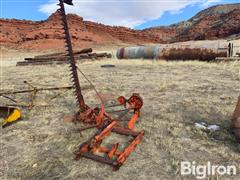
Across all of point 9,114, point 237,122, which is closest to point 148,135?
point 237,122

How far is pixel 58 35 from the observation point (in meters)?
42.7

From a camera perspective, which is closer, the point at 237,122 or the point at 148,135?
the point at 237,122

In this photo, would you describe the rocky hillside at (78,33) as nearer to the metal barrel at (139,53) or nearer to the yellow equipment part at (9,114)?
the metal barrel at (139,53)

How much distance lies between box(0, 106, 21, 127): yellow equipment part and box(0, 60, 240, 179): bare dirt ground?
0.13 metres

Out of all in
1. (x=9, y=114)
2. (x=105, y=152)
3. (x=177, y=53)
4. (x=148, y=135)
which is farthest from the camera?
(x=177, y=53)

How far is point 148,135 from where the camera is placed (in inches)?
172

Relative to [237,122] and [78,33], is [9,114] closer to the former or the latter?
[237,122]

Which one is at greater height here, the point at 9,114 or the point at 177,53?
the point at 177,53

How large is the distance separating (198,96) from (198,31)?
52363mm

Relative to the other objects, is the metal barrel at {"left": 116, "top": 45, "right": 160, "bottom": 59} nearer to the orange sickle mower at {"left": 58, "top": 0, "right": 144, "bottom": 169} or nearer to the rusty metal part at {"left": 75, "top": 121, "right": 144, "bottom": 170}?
the orange sickle mower at {"left": 58, "top": 0, "right": 144, "bottom": 169}

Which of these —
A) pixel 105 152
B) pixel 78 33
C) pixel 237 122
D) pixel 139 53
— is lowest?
pixel 105 152

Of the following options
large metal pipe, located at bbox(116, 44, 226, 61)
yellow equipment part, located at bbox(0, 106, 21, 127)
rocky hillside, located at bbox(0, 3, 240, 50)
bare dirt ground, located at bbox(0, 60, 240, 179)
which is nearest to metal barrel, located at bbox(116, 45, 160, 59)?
large metal pipe, located at bbox(116, 44, 226, 61)

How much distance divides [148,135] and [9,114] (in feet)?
8.31

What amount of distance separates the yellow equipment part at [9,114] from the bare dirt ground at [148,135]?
0.42 feet
